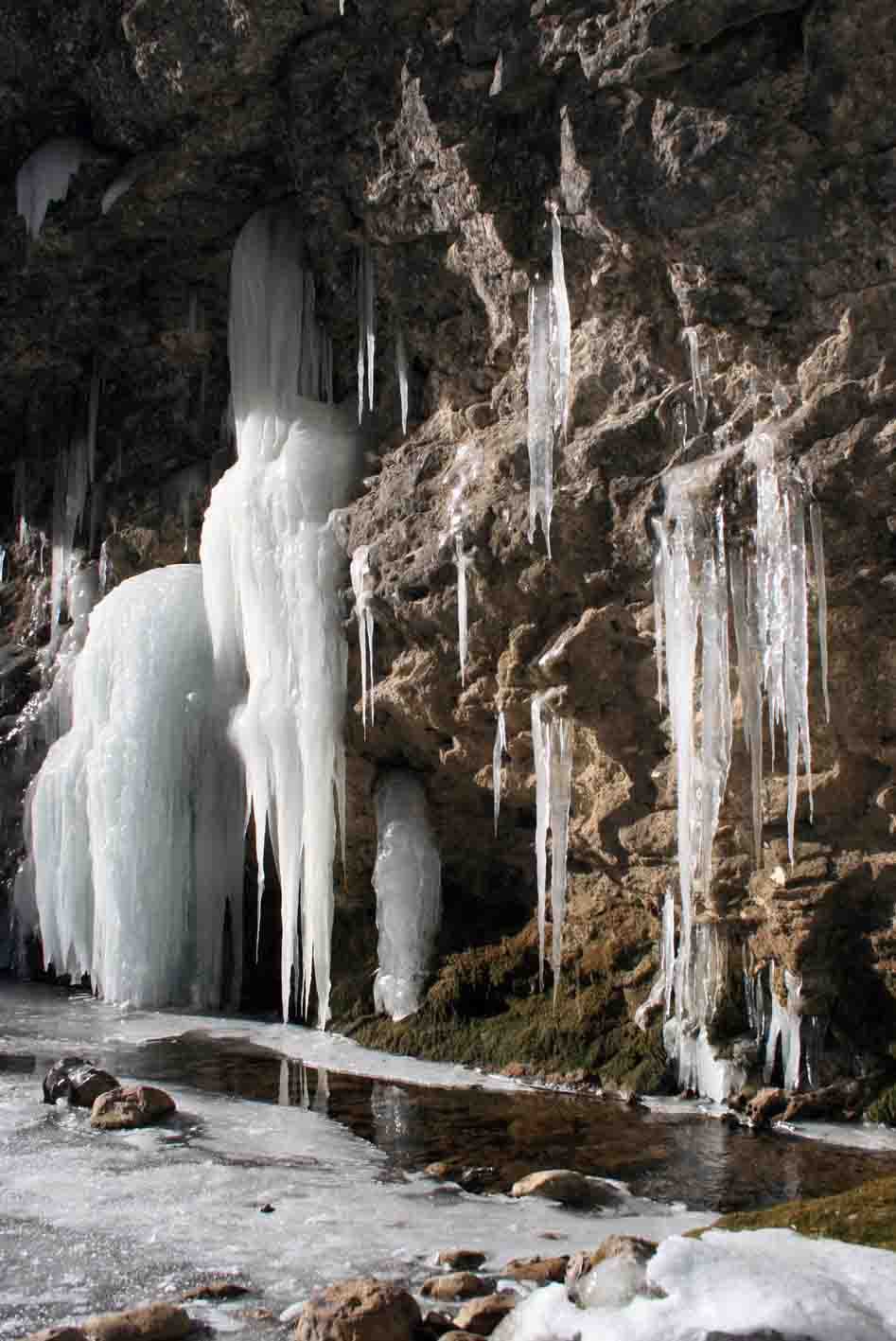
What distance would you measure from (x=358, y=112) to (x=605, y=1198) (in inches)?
272

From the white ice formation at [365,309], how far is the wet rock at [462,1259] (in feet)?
21.7

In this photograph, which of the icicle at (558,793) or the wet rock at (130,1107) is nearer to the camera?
the wet rock at (130,1107)

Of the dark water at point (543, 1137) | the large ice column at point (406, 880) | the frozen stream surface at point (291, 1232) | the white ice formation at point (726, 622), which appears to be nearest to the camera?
the frozen stream surface at point (291, 1232)

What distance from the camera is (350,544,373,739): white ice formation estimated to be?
9648 millimetres

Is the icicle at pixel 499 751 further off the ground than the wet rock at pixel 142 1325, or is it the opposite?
the icicle at pixel 499 751

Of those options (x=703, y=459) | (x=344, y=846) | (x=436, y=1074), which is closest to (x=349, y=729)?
(x=344, y=846)

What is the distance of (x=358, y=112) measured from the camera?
30.2ft

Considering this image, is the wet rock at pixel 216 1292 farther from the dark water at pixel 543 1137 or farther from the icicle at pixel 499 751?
the icicle at pixel 499 751

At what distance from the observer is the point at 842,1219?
→ 14.3ft

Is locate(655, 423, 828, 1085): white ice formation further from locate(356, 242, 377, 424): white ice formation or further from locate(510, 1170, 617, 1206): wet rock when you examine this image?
locate(356, 242, 377, 424): white ice formation

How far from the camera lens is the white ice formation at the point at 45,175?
35.3 feet

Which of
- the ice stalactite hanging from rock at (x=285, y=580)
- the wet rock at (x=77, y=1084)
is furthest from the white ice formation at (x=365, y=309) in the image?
the wet rock at (x=77, y=1084)

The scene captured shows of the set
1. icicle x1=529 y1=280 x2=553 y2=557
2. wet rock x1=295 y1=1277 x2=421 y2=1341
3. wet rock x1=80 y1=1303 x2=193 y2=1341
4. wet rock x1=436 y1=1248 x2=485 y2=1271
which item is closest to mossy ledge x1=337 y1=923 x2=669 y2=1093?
icicle x1=529 y1=280 x2=553 y2=557

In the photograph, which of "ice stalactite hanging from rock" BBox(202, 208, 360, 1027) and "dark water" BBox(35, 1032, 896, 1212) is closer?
"dark water" BBox(35, 1032, 896, 1212)
